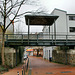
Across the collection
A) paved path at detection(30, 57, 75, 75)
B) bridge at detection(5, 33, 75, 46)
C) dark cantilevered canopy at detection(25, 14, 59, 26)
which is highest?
dark cantilevered canopy at detection(25, 14, 59, 26)

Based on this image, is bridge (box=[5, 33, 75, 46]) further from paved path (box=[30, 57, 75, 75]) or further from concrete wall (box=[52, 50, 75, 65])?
paved path (box=[30, 57, 75, 75])

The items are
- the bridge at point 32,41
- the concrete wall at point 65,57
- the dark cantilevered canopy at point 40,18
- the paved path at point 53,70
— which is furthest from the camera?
the concrete wall at point 65,57

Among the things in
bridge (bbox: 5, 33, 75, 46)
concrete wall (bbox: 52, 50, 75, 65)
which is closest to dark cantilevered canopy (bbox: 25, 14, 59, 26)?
bridge (bbox: 5, 33, 75, 46)

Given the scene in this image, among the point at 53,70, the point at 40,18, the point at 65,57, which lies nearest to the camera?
the point at 53,70

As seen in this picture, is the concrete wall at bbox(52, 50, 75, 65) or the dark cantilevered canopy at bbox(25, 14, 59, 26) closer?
the dark cantilevered canopy at bbox(25, 14, 59, 26)

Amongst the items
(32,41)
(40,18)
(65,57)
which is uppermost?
(40,18)

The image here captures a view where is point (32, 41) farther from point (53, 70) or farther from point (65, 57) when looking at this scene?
point (65, 57)

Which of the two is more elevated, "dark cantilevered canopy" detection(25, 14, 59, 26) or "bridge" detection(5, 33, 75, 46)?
"dark cantilevered canopy" detection(25, 14, 59, 26)

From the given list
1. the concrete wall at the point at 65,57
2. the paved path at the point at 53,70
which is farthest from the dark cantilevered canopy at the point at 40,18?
the paved path at the point at 53,70

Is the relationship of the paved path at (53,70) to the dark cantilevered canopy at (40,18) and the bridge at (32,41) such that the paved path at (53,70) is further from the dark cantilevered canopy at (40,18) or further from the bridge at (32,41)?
the dark cantilevered canopy at (40,18)

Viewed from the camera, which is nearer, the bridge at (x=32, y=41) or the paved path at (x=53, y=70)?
the paved path at (x=53, y=70)

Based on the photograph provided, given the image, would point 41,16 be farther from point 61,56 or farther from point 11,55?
point 61,56

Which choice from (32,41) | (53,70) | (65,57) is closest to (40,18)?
(32,41)

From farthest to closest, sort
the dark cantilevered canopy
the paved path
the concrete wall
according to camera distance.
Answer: the concrete wall → the dark cantilevered canopy → the paved path
